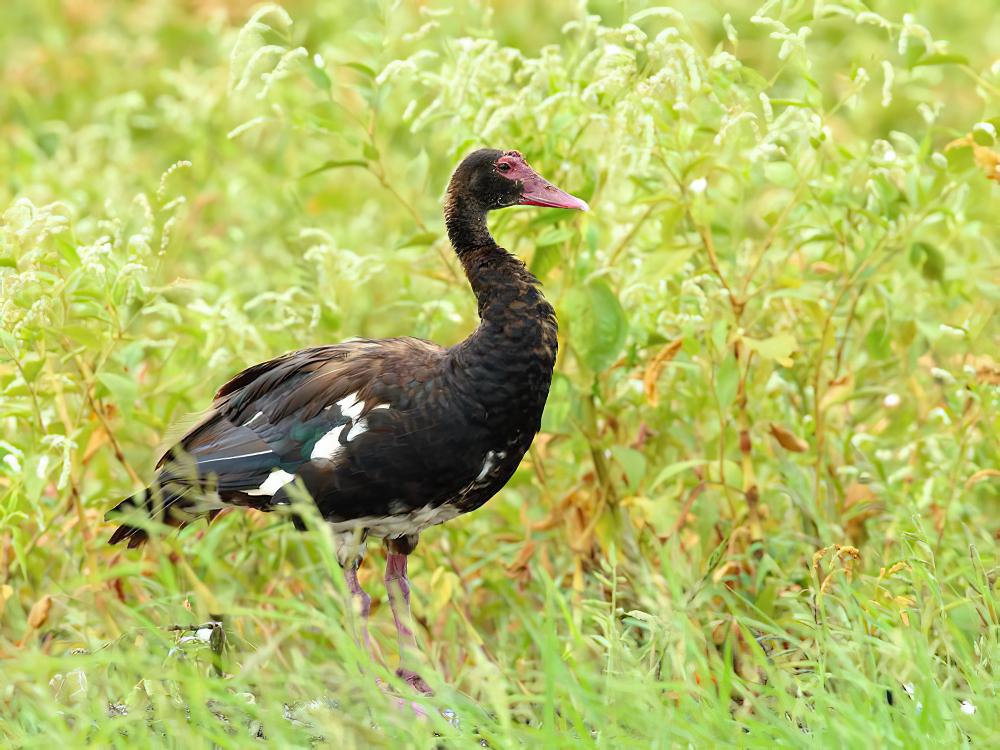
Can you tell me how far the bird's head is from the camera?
4910mm

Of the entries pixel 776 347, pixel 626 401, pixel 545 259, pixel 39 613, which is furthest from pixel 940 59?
pixel 39 613

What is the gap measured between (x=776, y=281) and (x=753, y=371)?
34 cm

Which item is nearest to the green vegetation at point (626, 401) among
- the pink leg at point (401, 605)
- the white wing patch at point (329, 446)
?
the pink leg at point (401, 605)

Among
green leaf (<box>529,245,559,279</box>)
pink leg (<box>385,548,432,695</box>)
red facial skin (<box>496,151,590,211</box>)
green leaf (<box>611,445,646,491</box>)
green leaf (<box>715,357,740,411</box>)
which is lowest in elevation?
pink leg (<box>385,548,432,695</box>)

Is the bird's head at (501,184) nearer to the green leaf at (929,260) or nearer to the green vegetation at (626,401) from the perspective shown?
the green vegetation at (626,401)

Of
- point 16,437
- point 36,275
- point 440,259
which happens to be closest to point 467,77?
point 440,259

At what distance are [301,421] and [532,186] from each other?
113 cm

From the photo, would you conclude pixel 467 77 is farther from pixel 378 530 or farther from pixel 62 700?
pixel 62 700

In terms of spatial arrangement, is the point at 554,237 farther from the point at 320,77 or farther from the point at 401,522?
the point at 401,522

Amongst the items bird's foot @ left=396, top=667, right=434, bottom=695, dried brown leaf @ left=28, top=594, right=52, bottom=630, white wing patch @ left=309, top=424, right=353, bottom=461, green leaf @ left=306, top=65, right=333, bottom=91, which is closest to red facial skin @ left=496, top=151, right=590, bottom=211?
green leaf @ left=306, top=65, right=333, bottom=91

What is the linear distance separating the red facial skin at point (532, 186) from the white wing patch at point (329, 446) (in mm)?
1010

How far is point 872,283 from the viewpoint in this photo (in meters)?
5.30

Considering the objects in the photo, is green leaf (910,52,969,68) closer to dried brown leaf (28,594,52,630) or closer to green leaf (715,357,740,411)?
green leaf (715,357,740,411)

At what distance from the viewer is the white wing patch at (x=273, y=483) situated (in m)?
4.70
